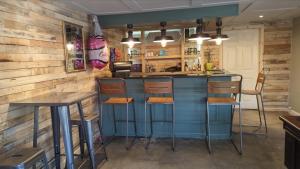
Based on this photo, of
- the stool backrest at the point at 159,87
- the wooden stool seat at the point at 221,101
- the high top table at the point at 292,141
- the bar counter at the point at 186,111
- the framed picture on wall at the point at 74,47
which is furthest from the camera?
the bar counter at the point at 186,111

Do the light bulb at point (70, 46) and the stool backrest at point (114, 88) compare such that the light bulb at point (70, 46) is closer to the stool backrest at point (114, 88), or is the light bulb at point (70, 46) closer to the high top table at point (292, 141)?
the stool backrest at point (114, 88)

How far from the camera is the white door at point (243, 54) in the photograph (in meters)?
5.66

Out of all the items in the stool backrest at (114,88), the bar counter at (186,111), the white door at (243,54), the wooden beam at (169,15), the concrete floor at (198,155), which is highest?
the wooden beam at (169,15)

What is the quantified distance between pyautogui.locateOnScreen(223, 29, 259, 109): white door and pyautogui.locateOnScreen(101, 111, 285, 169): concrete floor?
2115 mm

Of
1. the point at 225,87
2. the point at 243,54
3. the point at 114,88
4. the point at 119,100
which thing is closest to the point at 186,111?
the point at 225,87

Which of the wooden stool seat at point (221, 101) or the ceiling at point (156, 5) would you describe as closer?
the ceiling at point (156, 5)

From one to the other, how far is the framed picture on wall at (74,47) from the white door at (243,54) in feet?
12.1

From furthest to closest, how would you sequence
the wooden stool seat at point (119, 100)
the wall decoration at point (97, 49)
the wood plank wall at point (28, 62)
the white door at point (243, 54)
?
1. the white door at point (243, 54)
2. the wall decoration at point (97, 49)
3. the wooden stool seat at point (119, 100)
4. the wood plank wall at point (28, 62)

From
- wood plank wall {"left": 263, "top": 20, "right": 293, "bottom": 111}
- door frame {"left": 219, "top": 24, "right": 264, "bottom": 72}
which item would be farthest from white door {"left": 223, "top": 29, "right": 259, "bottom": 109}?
wood plank wall {"left": 263, "top": 20, "right": 293, "bottom": 111}

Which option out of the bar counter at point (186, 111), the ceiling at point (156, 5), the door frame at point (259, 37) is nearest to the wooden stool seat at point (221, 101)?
the bar counter at point (186, 111)

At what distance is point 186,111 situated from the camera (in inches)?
150

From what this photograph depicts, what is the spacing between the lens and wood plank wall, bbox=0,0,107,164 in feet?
6.93

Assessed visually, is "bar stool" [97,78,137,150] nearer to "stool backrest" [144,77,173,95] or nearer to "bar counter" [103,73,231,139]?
"bar counter" [103,73,231,139]

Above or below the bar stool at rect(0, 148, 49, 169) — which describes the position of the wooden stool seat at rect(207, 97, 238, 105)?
above
